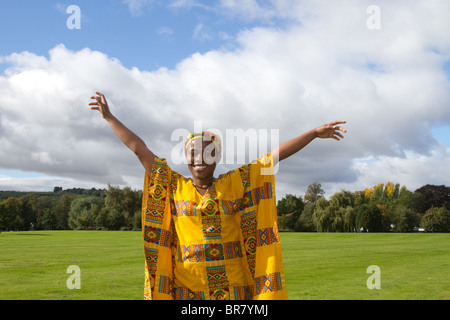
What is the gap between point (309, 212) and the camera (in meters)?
68.2

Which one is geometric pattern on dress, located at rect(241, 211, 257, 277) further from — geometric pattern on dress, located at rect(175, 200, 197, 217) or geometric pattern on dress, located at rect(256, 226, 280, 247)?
geometric pattern on dress, located at rect(175, 200, 197, 217)

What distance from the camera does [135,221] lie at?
6562 centimetres

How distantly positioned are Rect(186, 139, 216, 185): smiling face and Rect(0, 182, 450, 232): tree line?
2121 inches

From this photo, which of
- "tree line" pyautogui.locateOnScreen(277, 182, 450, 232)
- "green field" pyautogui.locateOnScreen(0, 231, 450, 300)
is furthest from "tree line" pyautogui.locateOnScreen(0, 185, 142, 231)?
"green field" pyautogui.locateOnScreen(0, 231, 450, 300)

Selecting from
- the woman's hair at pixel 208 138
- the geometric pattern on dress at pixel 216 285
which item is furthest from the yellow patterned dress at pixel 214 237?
the woman's hair at pixel 208 138

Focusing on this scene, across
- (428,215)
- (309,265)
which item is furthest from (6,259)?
(428,215)

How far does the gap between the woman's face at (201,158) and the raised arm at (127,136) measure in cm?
42

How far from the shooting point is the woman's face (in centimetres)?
439

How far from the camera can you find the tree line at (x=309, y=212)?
2324 inches

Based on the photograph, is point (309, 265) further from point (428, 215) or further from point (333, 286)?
point (428, 215)

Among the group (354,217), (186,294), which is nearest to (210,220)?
(186,294)

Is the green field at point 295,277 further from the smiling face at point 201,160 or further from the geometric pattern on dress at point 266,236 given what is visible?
the smiling face at point 201,160
